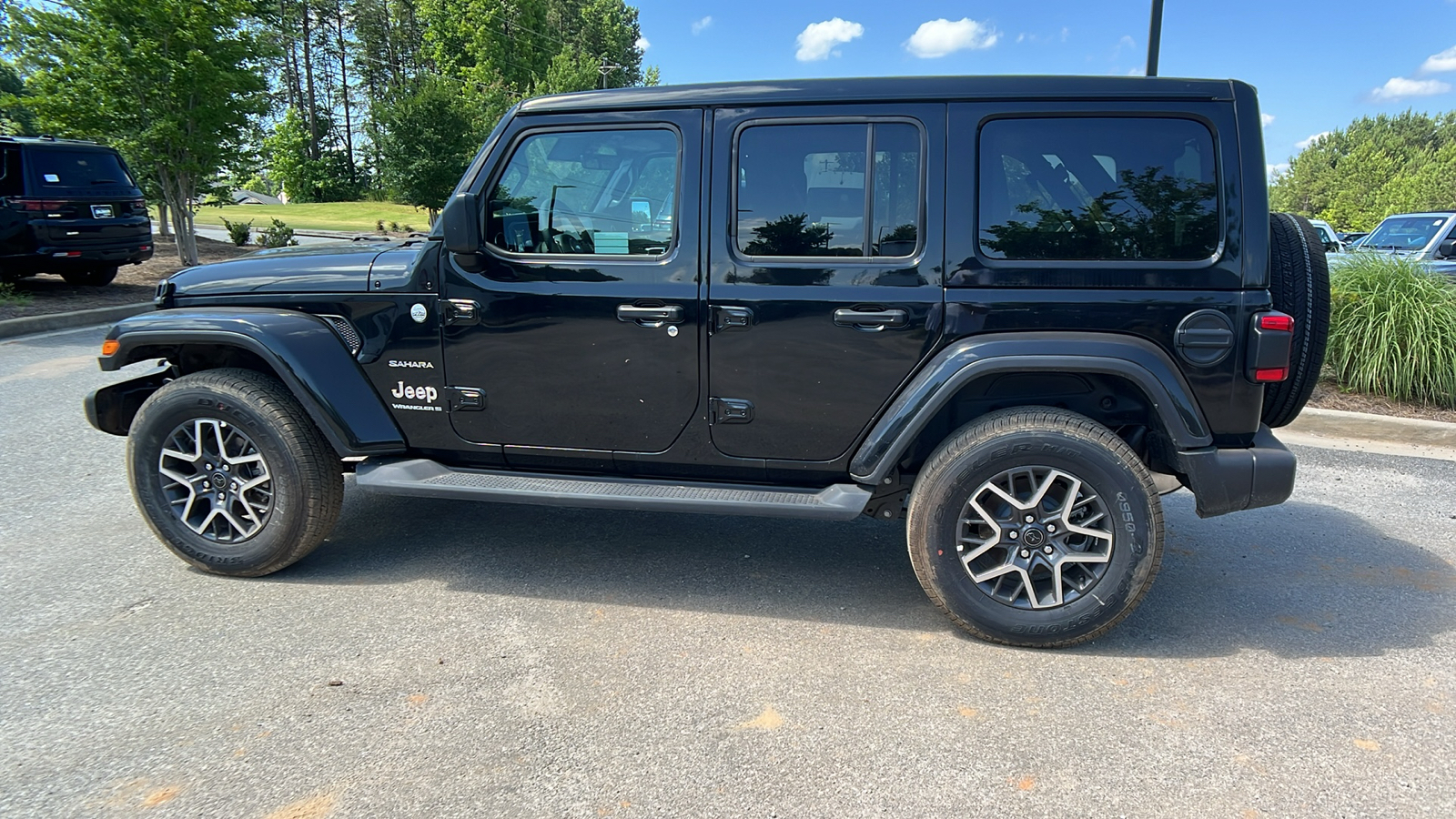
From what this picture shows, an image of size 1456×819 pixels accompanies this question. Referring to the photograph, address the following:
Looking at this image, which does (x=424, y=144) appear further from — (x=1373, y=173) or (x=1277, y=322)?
(x=1373, y=173)

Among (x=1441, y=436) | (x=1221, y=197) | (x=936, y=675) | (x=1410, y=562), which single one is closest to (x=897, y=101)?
(x=1221, y=197)

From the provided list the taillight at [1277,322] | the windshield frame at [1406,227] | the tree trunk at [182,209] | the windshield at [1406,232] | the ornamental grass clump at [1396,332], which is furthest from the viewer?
the tree trunk at [182,209]

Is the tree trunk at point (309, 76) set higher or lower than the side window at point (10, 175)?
higher

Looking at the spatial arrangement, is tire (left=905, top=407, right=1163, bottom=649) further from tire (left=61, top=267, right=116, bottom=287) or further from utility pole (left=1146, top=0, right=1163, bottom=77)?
tire (left=61, top=267, right=116, bottom=287)

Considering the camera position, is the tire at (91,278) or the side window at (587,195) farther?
the tire at (91,278)

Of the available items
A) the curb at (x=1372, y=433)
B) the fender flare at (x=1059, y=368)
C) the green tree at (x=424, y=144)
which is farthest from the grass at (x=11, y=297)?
the green tree at (x=424, y=144)

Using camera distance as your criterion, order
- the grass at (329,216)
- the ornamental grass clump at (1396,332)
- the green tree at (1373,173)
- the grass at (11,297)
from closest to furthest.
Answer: the ornamental grass clump at (1396,332) < the grass at (11,297) < the grass at (329,216) < the green tree at (1373,173)

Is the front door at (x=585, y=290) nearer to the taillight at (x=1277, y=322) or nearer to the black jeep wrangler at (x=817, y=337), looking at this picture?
the black jeep wrangler at (x=817, y=337)

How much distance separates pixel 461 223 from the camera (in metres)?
3.40

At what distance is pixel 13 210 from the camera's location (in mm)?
10398

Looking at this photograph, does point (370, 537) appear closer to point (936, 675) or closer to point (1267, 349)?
point (936, 675)

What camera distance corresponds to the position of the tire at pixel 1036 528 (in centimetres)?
311

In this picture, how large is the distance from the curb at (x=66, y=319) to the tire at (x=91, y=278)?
4.89 feet

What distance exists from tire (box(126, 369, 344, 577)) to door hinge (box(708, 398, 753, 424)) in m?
1.69
